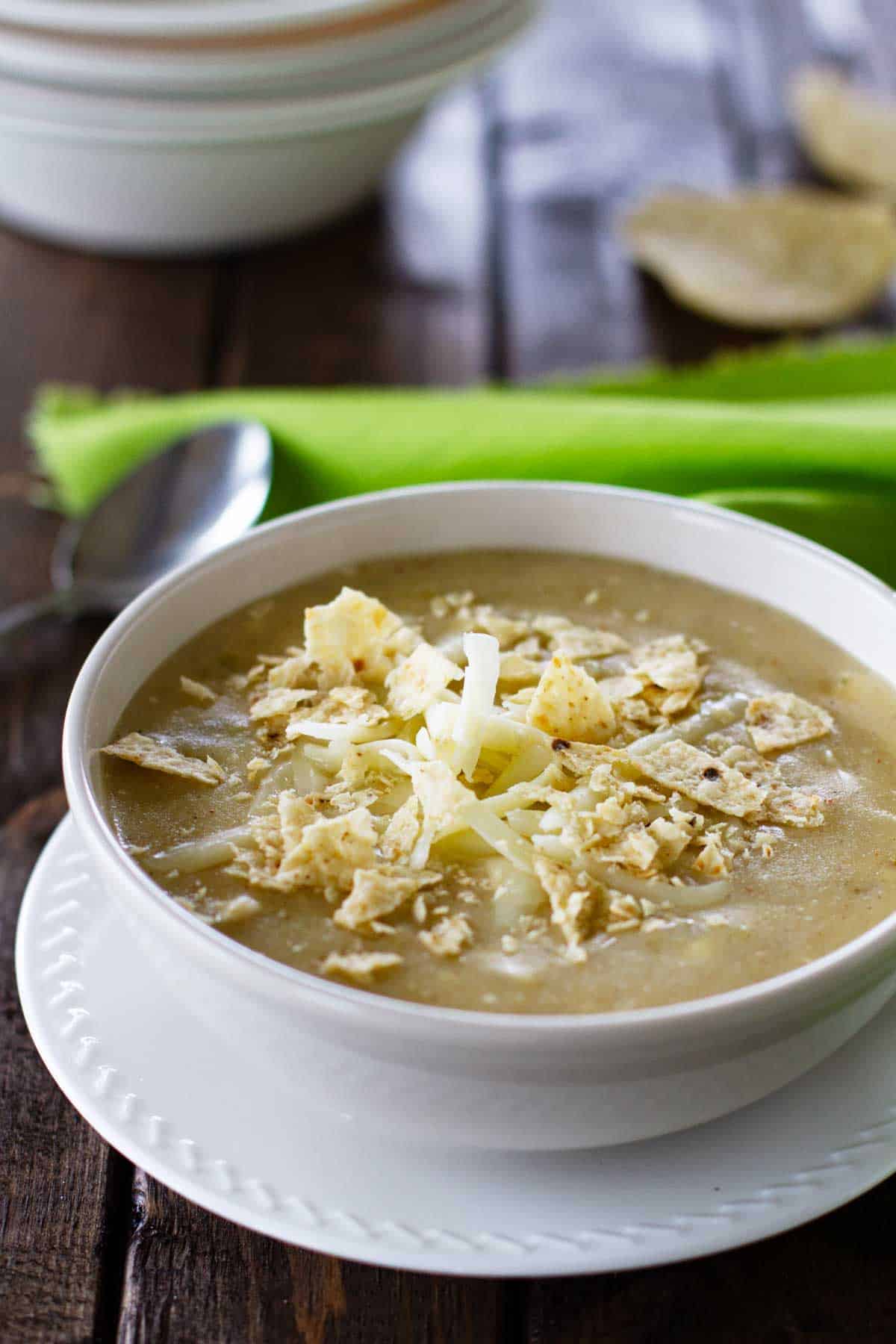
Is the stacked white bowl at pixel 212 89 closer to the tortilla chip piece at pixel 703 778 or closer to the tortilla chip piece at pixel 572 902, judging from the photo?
the tortilla chip piece at pixel 703 778

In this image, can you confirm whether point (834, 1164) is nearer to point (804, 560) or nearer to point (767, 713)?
point (767, 713)

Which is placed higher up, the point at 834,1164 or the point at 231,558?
the point at 231,558

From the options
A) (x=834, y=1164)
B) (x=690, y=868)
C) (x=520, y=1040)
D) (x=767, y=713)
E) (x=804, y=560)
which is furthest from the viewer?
(x=804, y=560)

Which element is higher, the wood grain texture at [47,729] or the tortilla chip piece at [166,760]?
the tortilla chip piece at [166,760]

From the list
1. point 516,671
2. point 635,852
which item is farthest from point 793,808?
point 516,671

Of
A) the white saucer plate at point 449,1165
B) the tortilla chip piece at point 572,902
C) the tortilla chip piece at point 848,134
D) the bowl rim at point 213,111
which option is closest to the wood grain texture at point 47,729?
the white saucer plate at point 449,1165

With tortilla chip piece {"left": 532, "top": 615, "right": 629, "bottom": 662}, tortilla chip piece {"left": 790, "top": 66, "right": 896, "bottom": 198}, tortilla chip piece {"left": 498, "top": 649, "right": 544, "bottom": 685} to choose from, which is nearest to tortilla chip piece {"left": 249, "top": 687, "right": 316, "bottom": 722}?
tortilla chip piece {"left": 498, "top": 649, "right": 544, "bottom": 685}

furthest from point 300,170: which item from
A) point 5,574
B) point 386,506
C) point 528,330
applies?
point 386,506

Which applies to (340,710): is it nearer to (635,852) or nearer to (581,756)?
(581,756)
